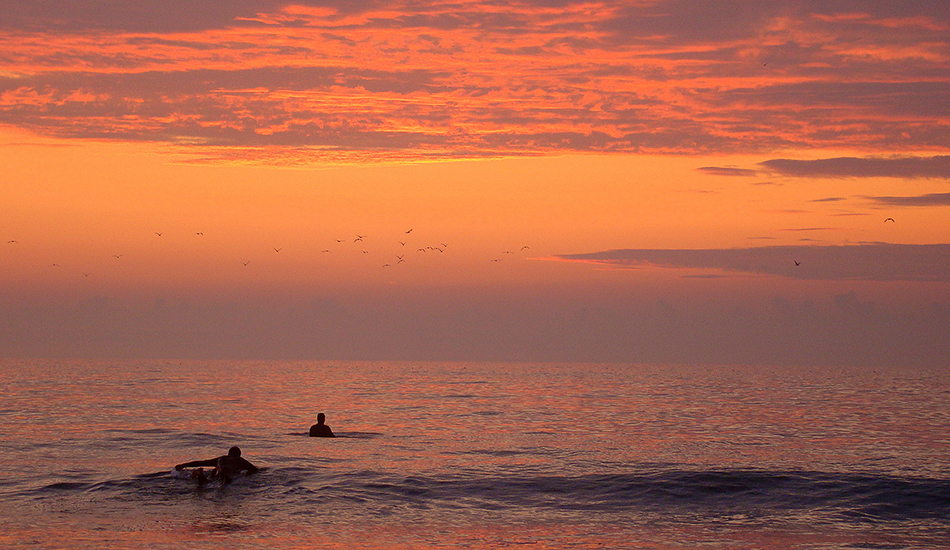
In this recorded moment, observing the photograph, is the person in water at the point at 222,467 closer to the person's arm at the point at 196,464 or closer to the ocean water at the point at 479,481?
the person's arm at the point at 196,464

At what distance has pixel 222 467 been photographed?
29031mm

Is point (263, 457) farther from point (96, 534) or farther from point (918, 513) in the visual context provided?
point (918, 513)

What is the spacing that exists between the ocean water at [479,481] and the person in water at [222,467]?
41 centimetres

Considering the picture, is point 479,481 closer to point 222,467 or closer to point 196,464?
point 222,467

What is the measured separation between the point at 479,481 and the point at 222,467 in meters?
9.10

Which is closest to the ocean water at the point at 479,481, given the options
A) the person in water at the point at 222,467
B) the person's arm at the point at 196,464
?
the person in water at the point at 222,467

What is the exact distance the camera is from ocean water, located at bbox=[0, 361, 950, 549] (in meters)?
23.0

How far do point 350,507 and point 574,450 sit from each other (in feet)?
49.9

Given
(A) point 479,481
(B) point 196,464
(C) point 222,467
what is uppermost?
(B) point 196,464

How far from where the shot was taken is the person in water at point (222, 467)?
94.3 ft

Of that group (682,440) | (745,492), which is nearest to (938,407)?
(682,440)

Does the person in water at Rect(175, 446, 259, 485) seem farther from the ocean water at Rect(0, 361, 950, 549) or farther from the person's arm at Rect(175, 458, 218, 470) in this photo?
the ocean water at Rect(0, 361, 950, 549)

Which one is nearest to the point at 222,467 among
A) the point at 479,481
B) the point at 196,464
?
the point at 196,464

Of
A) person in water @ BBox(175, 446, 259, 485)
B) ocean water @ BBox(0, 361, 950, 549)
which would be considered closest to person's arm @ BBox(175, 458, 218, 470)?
person in water @ BBox(175, 446, 259, 485)
